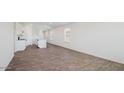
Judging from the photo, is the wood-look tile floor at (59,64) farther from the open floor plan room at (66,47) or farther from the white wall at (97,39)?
the white wall at (97,39)

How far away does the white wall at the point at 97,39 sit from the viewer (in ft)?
11.9

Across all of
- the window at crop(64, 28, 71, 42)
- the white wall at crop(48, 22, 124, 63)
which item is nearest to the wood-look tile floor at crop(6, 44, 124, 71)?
the white wall at crop(48, 22, 124, 63)

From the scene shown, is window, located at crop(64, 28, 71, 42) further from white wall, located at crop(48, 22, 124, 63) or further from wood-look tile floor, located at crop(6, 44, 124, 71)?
wood-look tile floor, located at crop(6, 44, 124, 71)

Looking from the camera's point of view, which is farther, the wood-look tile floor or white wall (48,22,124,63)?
white wall (48,22,124,63)

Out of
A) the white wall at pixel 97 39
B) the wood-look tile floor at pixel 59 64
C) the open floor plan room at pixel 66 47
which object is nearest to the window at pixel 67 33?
the open floor plan room at pixel 66 47

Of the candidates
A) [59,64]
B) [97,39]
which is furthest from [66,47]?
[59,64]

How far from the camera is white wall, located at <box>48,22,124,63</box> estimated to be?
3.64m

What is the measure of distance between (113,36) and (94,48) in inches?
42.7

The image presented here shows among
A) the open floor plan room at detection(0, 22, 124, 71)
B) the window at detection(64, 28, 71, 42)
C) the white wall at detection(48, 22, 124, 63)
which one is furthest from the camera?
the window at detection(64, 28, 71, 42)

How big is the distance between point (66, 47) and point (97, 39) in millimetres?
1869

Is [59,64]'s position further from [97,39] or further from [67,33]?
[67,33]
